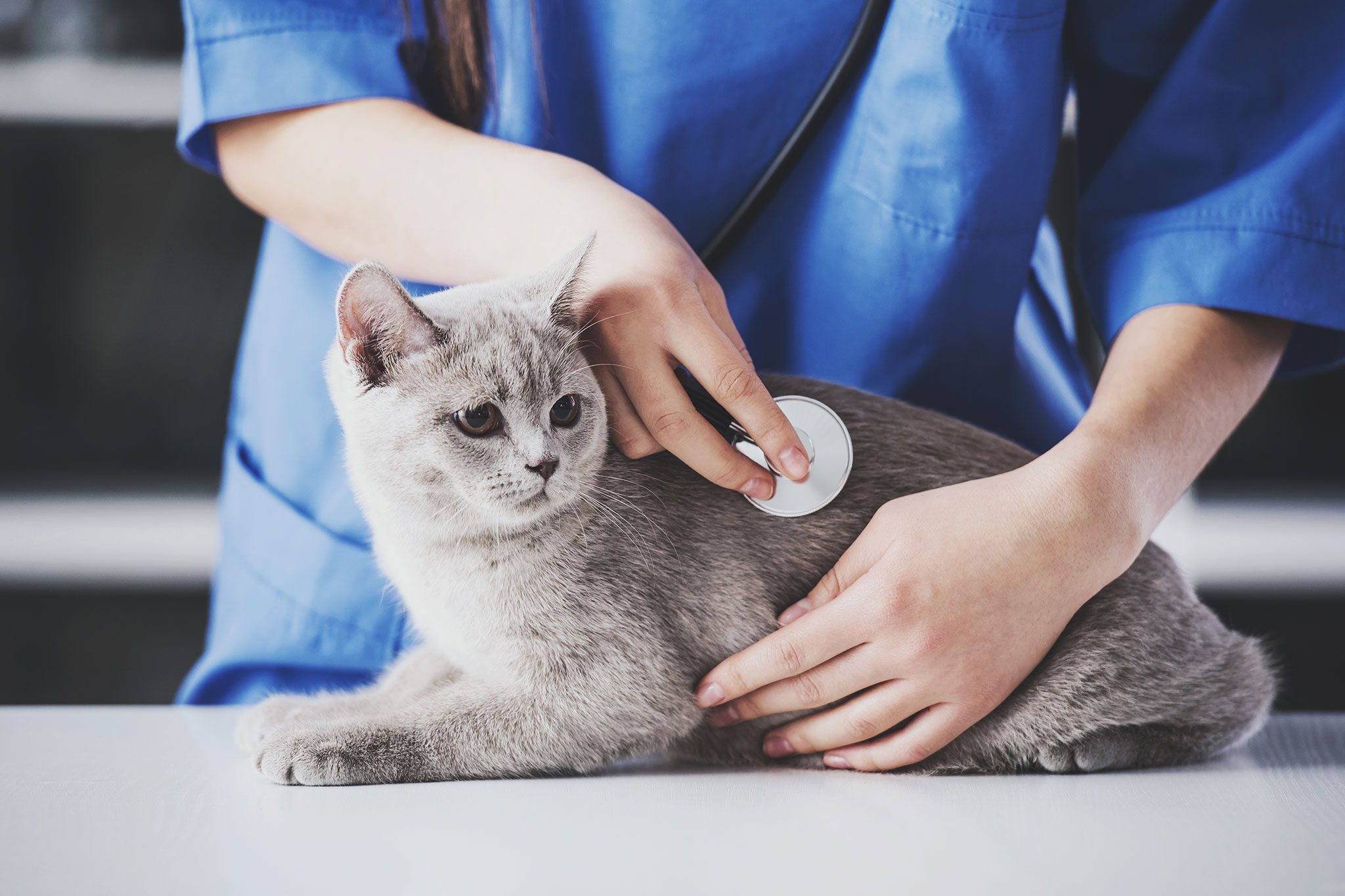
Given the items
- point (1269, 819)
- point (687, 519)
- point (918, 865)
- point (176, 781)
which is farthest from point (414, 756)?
point (1269, 819)

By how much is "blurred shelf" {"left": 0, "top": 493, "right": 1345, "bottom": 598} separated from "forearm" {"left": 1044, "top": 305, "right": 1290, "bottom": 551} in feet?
3.33

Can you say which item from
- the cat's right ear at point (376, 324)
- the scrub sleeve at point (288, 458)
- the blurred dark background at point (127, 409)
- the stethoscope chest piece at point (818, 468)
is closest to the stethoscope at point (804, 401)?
the stethoscope chest piece at point (818, 468)

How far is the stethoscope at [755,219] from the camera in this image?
2.77 ft

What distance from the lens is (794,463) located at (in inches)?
32.5

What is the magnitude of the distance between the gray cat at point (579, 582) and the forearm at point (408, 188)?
6cm

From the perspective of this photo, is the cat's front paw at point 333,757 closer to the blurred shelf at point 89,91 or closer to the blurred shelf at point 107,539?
the blurred shelf at point 107,539

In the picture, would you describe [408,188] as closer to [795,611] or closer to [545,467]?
[545,467]

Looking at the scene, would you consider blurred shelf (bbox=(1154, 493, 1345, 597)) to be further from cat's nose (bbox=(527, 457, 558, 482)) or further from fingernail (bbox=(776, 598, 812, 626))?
cat's nose (bbox=(527, 457, 558, 482))

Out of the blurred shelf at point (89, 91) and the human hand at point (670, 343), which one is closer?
the human hand at point (670, 343)

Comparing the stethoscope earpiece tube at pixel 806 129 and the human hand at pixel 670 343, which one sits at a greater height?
the stethoscope earpiece tube at pixel 806 129

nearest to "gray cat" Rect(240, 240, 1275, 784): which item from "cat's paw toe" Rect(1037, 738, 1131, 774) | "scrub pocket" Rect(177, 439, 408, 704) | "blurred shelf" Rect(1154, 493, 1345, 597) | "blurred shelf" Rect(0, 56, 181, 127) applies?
→ "cat's paw toe" Rect(1037, 738, 1131, 774)

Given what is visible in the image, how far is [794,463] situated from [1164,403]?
0.36 meters

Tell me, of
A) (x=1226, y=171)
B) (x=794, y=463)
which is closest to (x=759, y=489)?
(x=794, y=463)

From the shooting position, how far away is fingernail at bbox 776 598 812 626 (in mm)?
857
